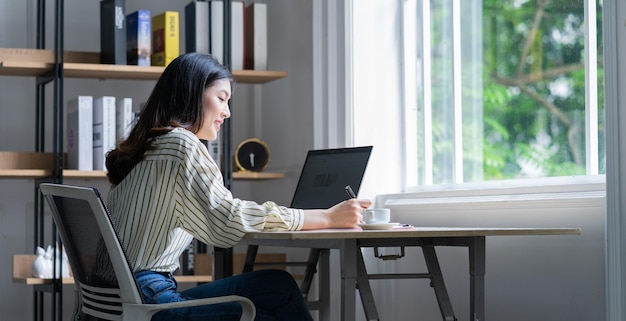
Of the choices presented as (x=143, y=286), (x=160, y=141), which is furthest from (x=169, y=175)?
(x=143, y=286)

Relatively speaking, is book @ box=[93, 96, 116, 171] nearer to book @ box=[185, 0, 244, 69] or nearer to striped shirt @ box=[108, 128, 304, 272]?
book @ box=[185, 0, 244, 69]

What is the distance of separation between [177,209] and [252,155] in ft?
6.02

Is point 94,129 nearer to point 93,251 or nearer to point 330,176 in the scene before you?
point 330,176

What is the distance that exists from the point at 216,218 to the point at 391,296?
1428mm

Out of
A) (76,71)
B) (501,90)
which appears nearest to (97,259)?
(501,90)

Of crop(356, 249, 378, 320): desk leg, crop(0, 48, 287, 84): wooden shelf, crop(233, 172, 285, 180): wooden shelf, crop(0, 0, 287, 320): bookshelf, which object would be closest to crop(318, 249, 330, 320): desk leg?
crop(0, 0, 287, 320): bookshelf

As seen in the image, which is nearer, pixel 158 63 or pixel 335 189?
pixel 335 189

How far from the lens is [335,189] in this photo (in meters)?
3.09

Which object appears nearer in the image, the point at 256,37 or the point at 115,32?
the point at 115,32

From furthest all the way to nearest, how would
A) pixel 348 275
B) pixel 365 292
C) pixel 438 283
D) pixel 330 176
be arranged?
pixel 330 176 → pixel 438 283 → pixel 365 292 → pixel 348 275

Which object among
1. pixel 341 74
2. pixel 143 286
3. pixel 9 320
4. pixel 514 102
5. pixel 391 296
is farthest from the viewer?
pixel 9 320

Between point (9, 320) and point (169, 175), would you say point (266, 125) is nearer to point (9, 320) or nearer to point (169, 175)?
point (9, 320)

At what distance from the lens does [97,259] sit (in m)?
2.14

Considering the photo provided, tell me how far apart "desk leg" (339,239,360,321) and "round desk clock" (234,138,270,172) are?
1.92 meters
